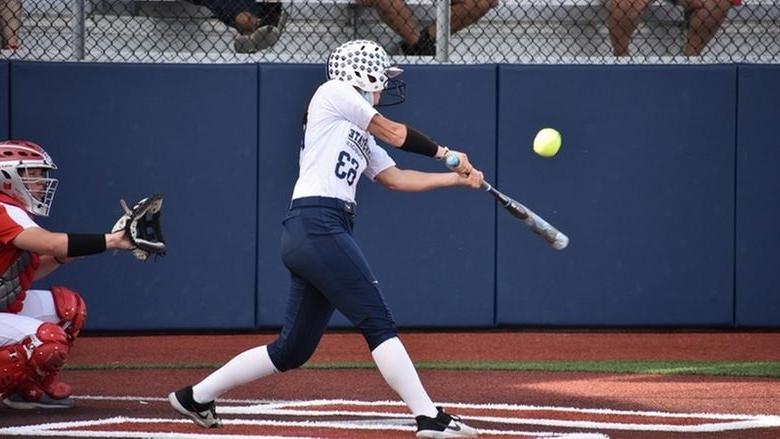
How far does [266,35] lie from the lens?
433 inches

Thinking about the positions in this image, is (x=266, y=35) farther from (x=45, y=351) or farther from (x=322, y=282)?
(x=322, y=282)

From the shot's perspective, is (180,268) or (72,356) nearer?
(72,356)

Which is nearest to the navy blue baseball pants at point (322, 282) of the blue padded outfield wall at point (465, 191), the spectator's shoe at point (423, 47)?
the blue padded outfield wall at point (465, 191)

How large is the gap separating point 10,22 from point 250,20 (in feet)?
6.11

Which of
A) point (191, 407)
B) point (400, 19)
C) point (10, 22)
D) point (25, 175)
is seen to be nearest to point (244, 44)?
point (400, 19)

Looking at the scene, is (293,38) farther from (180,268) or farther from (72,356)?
(72,356)

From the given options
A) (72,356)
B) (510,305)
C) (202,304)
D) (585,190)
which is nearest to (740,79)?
(585,190)

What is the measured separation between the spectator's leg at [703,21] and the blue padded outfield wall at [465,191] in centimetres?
78

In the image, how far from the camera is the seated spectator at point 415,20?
1096 cm

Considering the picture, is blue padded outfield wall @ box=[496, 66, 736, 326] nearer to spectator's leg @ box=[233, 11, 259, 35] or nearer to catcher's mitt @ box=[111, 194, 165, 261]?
spectator's leg @ box=[233, 11, 259, 35]

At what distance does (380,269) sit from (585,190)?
5.53 feet

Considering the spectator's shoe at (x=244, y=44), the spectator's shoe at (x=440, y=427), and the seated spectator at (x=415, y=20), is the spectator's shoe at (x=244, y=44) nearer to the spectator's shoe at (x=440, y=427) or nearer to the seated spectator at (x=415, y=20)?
the seated spectator at (x=415, y=20)

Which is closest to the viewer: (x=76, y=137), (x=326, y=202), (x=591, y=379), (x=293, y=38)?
(x=326, y=202)

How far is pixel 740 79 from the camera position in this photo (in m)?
10.5
